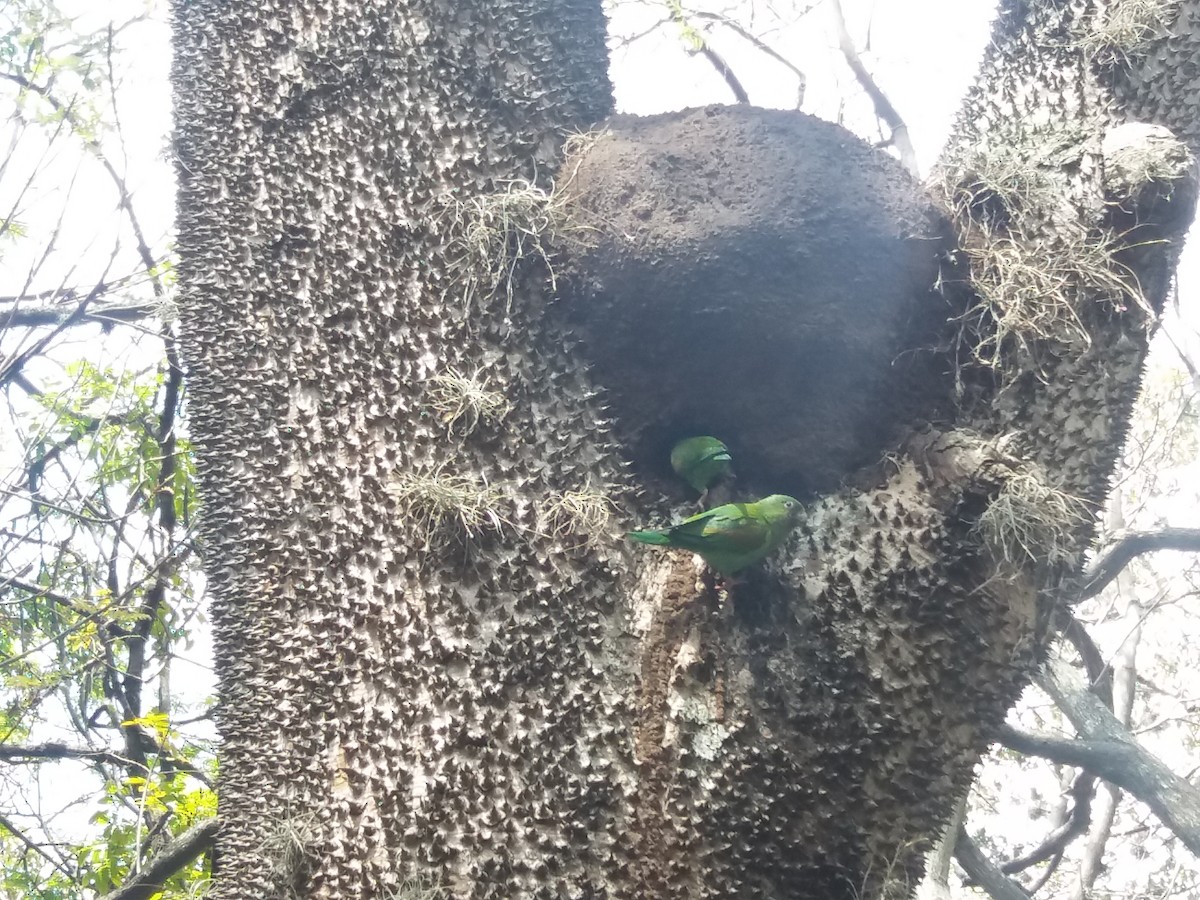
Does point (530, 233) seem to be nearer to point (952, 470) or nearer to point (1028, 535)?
point (952, 470)

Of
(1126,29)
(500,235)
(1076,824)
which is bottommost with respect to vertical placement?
(1076,824)

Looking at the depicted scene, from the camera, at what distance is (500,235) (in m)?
1.42

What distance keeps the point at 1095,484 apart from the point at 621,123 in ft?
3.23

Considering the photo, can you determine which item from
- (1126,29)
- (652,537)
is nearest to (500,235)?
(652,537)

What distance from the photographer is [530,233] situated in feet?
4.70

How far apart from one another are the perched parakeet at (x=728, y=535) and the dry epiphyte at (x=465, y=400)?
1.00 ft

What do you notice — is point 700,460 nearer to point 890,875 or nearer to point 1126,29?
point 890,875

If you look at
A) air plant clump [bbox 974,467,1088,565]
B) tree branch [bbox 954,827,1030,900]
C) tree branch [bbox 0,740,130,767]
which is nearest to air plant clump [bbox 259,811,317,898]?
air plant clump [bbox 974,467,1088,565]

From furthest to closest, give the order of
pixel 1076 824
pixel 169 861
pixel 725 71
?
pixel 1076 824 → pixel 725 71 → pixel 169 861

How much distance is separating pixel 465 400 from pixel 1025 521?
821 mm

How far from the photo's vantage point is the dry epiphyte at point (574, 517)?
1.30 m

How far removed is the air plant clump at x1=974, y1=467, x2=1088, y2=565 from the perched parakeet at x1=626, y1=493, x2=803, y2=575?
30 cm

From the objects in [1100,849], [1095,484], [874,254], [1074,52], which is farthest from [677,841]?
[1100,849]

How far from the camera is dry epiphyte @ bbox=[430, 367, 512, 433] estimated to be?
4.37ft
